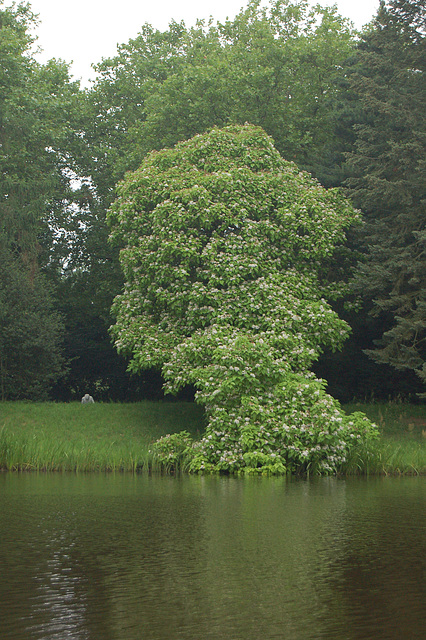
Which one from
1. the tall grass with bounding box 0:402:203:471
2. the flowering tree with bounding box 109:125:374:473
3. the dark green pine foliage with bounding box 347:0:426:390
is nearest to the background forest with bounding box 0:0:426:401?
the dark green pine foliage with bounding box 347:0:426:390

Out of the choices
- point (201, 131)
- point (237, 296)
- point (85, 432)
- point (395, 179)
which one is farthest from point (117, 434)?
point (201, 131)

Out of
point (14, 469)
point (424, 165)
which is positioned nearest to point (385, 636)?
point (14, 469)

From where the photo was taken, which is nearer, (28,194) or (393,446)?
(393,446)

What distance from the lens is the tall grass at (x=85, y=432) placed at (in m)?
21.4

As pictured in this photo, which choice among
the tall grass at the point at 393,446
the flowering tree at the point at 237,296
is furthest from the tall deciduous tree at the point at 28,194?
the tall grass at the point at 393,446

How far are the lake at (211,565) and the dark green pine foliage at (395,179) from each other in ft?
42.5

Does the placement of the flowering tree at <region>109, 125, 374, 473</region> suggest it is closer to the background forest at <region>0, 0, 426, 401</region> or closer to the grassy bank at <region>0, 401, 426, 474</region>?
the grassy bank at <region>0, 401, 426, 474</region>

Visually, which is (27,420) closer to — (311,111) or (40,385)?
(40,385)

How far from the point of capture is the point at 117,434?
1092 inches

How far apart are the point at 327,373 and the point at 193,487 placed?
63.6 ft

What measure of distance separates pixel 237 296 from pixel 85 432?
759 cm

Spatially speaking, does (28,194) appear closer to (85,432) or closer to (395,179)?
(85,432)

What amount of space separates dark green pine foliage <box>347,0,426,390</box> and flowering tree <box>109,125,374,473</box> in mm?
1640

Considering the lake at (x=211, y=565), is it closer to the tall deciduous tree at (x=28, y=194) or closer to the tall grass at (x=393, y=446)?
the tall grass at (x=393, y=446)
